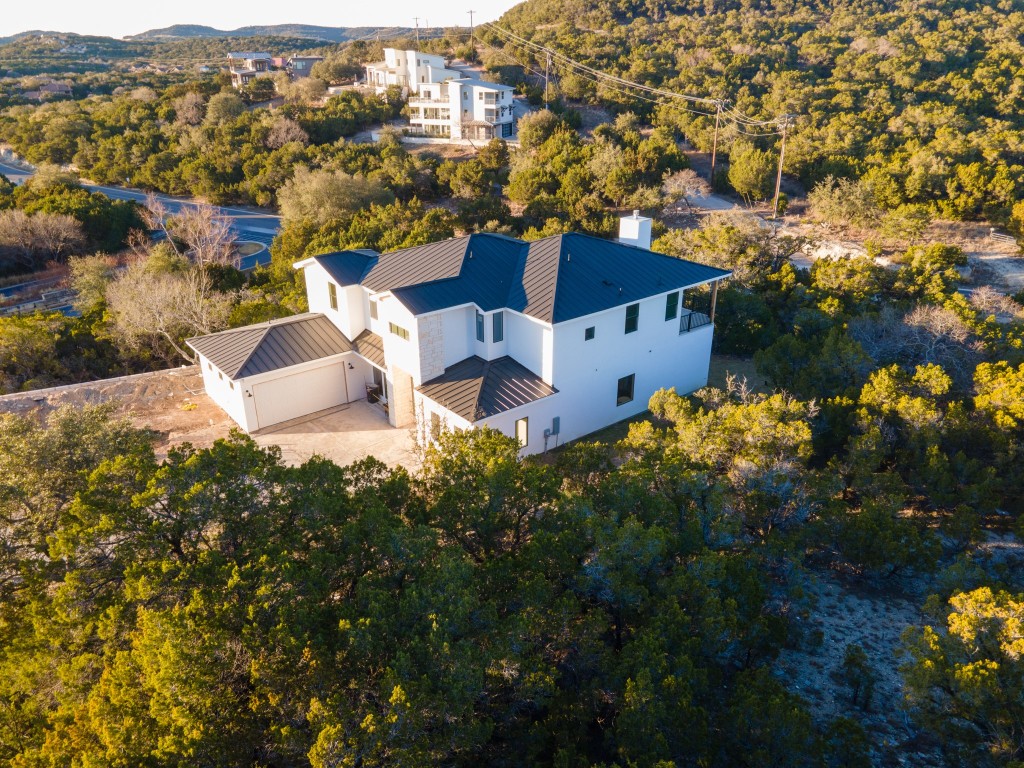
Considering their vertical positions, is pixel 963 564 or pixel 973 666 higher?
pixel 973 666

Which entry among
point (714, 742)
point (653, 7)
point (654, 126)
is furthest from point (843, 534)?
point (653, 7)

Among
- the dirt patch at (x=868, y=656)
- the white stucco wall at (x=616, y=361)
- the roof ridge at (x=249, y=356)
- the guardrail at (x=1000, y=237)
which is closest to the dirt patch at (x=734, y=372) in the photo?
the white stucco wall at (x=616, y=361)

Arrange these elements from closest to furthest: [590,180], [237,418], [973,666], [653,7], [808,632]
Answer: [973,666]
[808,632]
[237,418]
[590,180]
[653,7]

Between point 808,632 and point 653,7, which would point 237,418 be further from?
point 653,7

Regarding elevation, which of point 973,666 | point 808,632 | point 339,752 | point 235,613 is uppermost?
point 235,613

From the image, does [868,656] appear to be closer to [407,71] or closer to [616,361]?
[616,361]

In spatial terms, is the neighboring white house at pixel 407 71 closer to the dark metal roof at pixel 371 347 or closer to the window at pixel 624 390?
the dark metal roof at pixel 371 347
